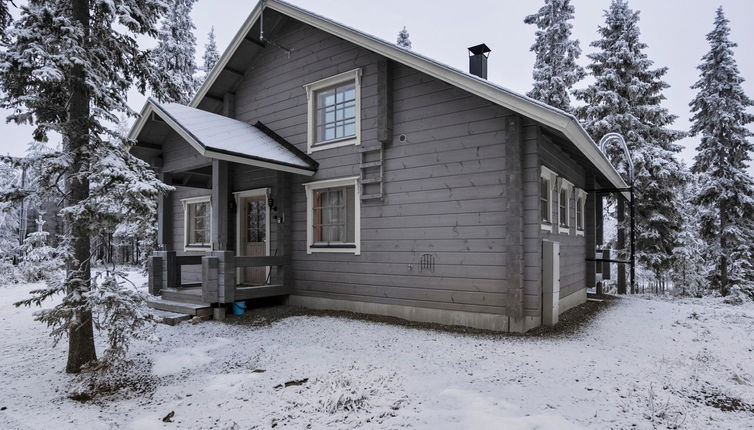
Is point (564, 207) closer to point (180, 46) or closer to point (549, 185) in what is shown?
point (549, 185)

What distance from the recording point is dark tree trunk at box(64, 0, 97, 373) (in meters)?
4.46

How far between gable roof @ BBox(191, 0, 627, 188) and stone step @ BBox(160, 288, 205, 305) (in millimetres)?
4809

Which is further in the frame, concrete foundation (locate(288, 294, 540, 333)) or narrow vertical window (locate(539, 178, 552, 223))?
narrow vertical window (locate(539, 178, 552, 223))

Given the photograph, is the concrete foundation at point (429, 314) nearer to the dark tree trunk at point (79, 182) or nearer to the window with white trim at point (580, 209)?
the dark tree trunk at point (79, 182)

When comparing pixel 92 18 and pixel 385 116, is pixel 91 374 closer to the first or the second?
pixel 92 18

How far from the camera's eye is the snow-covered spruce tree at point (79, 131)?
4.18 metres

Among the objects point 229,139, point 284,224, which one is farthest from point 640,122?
point 229,139

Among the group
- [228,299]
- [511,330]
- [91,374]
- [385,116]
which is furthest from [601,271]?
[91,374]

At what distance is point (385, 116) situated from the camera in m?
7.21

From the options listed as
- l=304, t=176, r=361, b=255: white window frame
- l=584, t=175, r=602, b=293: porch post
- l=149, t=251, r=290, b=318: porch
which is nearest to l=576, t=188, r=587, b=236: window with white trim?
l=584, t=175, r=602, b=293: porch post

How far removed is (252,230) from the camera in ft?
31.0

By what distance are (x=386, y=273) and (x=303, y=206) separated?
7.81 feet

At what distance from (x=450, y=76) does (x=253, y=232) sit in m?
5.67

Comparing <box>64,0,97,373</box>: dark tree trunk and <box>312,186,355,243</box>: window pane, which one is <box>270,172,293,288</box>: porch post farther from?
<box>64,0,97,373</box>: dark tree trunk
